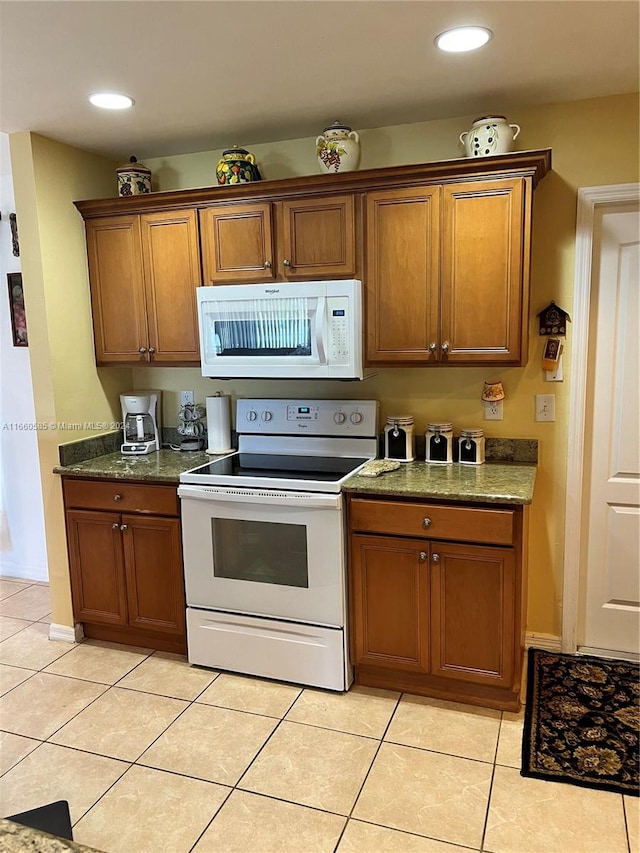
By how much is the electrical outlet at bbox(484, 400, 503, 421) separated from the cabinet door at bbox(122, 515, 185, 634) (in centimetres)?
154

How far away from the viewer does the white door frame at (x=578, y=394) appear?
8.69ft

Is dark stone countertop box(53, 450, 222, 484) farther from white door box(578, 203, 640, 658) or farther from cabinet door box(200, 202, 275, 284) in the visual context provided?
white door box(578, 203, 640, 658)

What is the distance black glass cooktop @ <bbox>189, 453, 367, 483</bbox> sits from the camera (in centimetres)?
275

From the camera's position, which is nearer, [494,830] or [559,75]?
[494,830]

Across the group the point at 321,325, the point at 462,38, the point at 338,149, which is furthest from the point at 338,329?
the point at 462,38

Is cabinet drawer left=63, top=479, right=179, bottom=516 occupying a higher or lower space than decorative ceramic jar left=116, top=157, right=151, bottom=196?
lower

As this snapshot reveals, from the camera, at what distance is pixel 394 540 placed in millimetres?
2537

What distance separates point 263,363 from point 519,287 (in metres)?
1.15

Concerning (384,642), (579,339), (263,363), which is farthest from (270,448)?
(579,339)

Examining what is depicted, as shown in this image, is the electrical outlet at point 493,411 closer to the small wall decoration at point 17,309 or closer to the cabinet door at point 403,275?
the cabinet door at point 403,275

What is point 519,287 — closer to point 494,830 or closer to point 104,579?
point 494,830

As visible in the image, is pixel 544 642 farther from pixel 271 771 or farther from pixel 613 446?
pixel 271 771

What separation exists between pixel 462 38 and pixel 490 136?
52cm

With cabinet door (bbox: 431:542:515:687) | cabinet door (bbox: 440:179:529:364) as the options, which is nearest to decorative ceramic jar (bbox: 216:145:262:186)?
cabinet door (bbox: 440:179:529:364)
